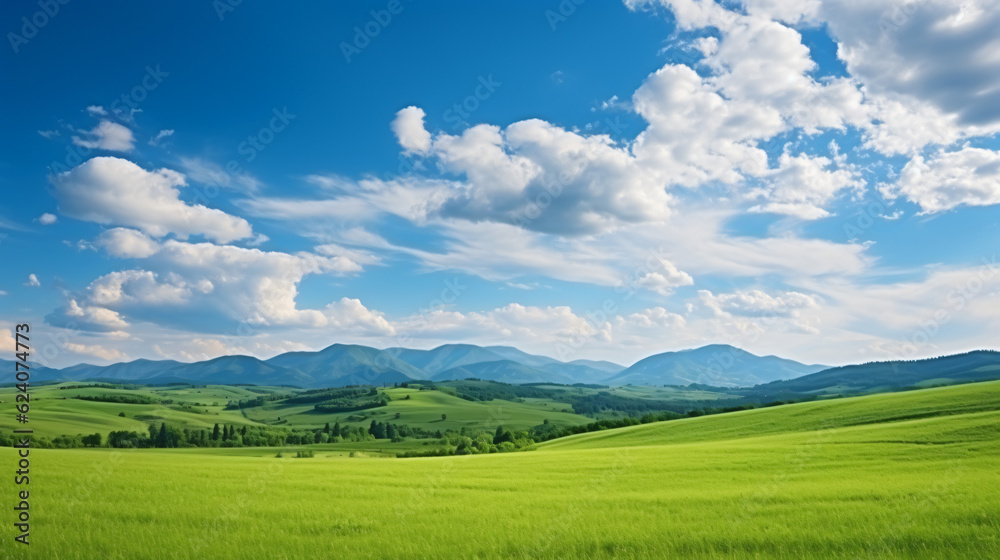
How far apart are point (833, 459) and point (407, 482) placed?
21.1 meters

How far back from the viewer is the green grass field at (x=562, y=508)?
449 inches

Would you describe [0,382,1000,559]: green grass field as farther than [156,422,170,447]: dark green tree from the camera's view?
No

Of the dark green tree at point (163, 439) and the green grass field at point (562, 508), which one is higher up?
the green grass field at point (562, 508)

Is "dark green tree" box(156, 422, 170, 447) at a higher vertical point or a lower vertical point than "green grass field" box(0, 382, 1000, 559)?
lower

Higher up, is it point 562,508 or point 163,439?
point 562,508

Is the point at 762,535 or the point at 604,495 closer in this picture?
the point at 762,535

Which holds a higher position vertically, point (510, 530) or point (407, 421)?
point (510, 530)

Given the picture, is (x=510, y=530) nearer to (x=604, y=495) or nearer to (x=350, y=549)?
(x=350, y=549)

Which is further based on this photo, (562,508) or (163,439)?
(163,439)

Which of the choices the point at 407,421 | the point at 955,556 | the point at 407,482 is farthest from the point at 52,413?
the point at 955,556

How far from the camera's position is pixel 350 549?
38.3 feet

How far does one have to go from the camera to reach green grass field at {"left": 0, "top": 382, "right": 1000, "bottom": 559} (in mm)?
11414

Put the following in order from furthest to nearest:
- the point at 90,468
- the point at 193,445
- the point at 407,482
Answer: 1. the point at 193,445
2. the point at 90,468
3. the point at 407,482

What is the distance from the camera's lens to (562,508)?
1644 centimetres
